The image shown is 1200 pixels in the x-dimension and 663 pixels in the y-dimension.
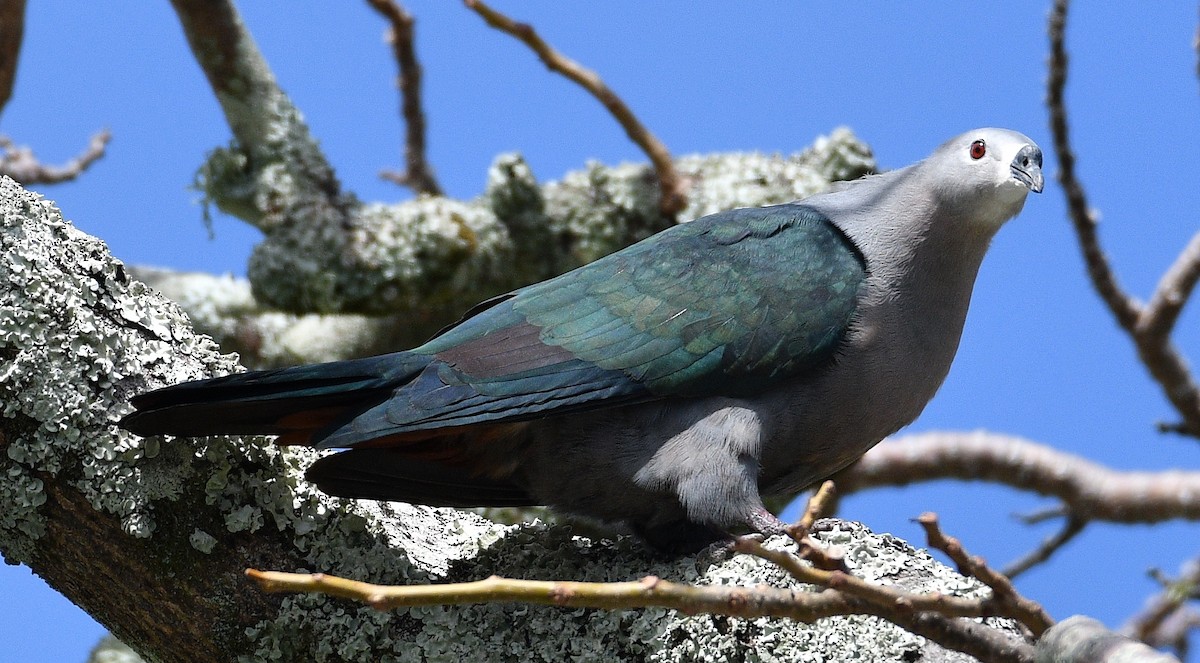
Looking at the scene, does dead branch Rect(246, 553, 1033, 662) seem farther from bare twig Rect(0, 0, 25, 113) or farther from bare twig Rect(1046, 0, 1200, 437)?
bare twig Rect(0, 0, 25, 113)

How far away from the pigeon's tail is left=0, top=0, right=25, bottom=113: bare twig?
293 cm

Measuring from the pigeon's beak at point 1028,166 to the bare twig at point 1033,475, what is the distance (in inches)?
70.0

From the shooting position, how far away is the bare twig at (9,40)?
4805 mm

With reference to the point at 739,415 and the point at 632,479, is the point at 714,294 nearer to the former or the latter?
the point at 739,415

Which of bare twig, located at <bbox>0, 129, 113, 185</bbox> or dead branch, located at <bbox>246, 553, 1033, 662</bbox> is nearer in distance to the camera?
dead branch, located at <bbox>246, 553, 1033, 662</bbox>

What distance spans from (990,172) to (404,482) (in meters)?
1.83

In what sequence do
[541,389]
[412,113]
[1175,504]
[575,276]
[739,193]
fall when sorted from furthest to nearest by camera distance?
1. [412,113]
2. [739,193]
3. [1175,504]
4. [575,276]
5. [541,389]

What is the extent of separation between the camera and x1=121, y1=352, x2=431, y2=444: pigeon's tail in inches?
103

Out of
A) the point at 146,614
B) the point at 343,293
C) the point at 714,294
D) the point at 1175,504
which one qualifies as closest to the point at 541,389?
the point at 714,294

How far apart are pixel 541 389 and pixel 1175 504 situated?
278 centimetres

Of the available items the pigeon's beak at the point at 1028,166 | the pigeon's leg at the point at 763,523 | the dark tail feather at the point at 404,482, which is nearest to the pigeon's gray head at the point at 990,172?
the pigeon's beak at the point at 1028,166

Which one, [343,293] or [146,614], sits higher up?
[343,293]

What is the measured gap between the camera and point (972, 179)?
11.0 ft

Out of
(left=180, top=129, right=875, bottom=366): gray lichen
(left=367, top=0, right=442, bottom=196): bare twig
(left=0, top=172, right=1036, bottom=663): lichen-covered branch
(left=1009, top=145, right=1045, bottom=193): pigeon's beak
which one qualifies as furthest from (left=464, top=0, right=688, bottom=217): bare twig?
(left=0, top=172, right=1036, bottom=663): lichen-covered branch
